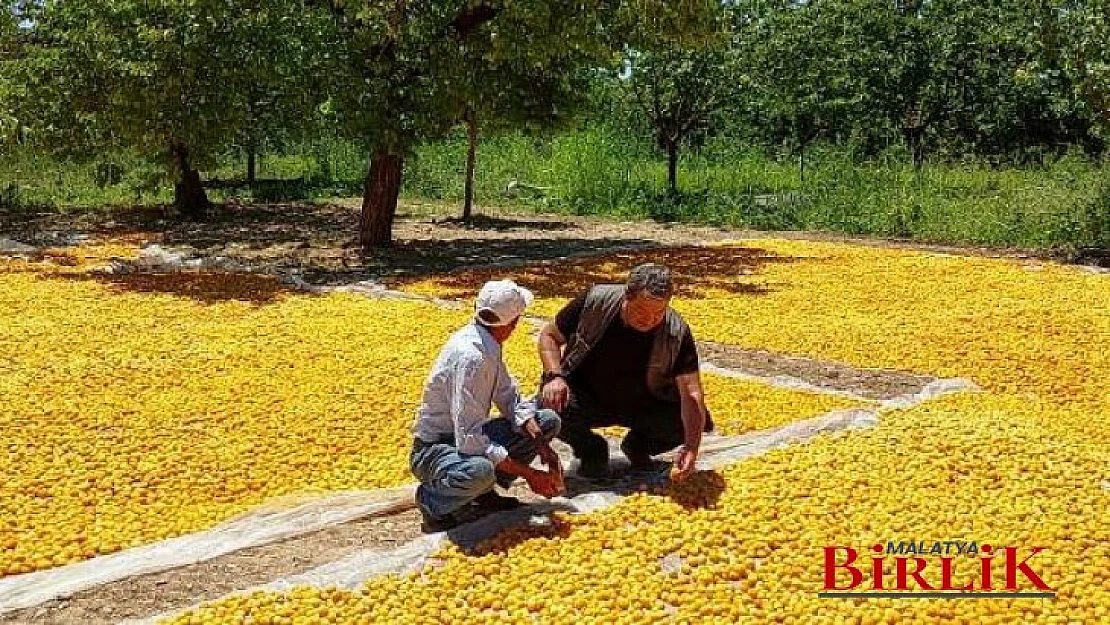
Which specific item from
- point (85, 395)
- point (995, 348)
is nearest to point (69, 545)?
point (85, 395)

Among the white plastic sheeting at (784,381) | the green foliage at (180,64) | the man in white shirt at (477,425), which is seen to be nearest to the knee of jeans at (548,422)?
the man in white shirt at (477,425)

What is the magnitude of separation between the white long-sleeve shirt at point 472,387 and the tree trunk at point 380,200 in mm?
10568

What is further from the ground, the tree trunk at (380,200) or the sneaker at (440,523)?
the tree trunk at (380,200)

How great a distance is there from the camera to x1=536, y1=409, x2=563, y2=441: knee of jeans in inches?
181

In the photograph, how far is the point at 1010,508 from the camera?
15.3 feet

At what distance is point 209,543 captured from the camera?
4.62m

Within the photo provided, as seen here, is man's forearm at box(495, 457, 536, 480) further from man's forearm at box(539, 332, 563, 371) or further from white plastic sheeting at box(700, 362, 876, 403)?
white plastic sheeting at box(700, 362, 876, 403)

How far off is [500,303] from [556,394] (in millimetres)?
732

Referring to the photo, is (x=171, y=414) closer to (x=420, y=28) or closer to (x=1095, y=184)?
(x=420, y=28)

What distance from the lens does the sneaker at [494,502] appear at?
4824 millimetres

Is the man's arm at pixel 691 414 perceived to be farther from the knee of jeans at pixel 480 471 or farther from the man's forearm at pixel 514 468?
the knee of jeans at pixel 480 471

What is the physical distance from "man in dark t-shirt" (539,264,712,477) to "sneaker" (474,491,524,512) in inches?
19.4

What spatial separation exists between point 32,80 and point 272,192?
8.73m

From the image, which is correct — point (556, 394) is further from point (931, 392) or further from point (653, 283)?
point (931, 392)
